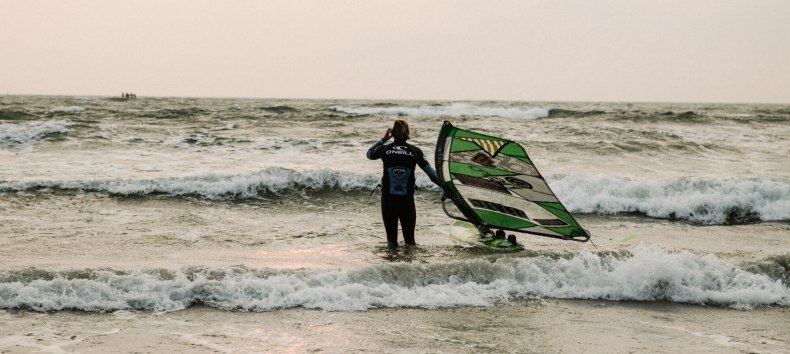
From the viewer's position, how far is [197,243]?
7.93 metres

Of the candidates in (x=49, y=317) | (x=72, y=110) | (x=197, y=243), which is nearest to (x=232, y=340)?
(x=49, y=317)

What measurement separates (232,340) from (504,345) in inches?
74.2

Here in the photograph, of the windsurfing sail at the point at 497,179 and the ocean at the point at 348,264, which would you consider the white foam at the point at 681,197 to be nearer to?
the ocean at the point at 348,264

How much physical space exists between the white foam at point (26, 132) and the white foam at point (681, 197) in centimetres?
1477

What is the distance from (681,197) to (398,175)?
6.71 m

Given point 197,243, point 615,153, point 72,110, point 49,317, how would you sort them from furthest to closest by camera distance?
1. point 72,110
2. point 615,153
3. point 197,243
4. point 49,317

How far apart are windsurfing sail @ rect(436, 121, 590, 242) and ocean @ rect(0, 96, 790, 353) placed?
540 mm

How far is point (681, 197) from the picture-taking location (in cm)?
1158

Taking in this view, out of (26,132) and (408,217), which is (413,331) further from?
(26,132)

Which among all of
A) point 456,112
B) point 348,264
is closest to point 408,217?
point 348,264

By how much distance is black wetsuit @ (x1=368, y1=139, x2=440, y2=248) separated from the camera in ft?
23.3

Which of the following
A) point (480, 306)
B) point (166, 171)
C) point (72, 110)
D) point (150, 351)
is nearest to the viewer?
point (150, 351)

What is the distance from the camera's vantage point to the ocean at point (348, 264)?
188 inches

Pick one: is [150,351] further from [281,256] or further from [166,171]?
[166,171]
